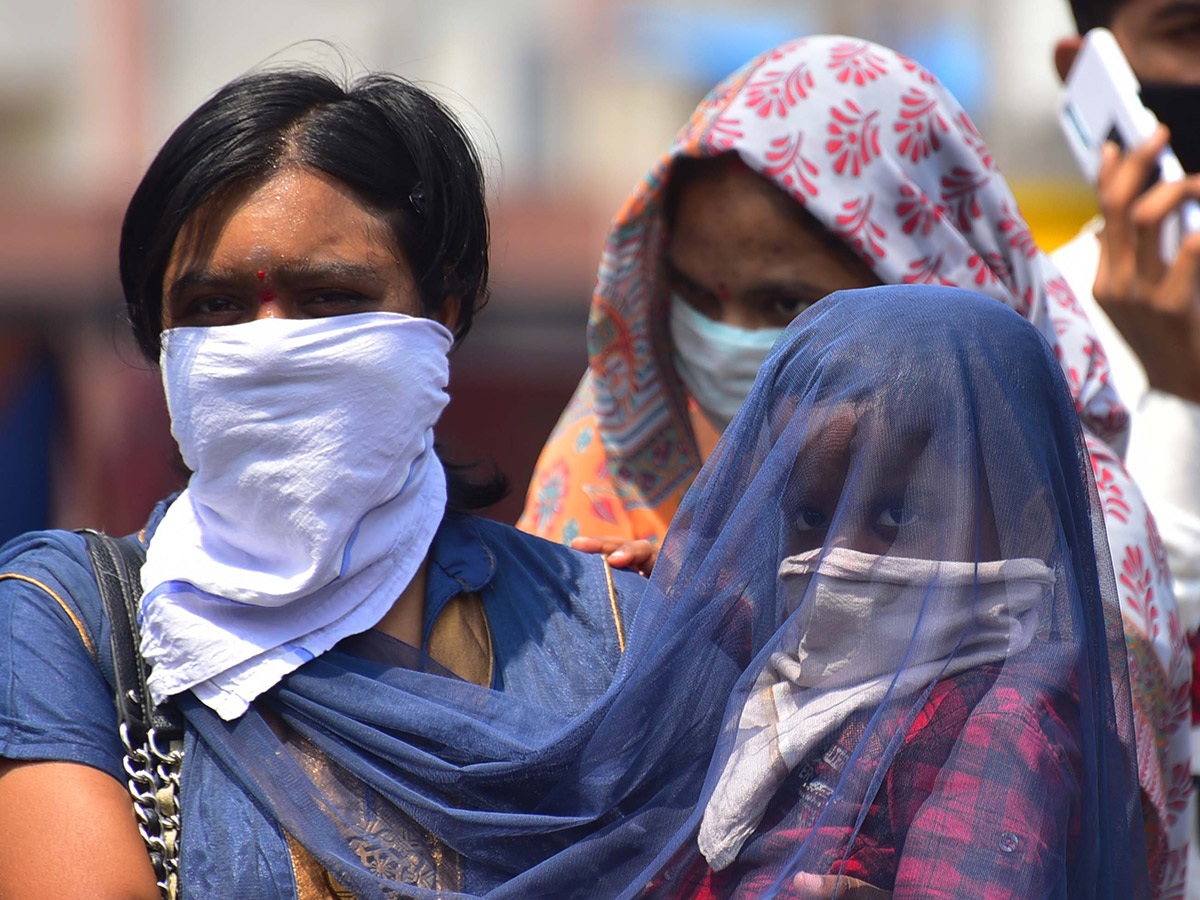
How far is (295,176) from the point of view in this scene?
1971 mm

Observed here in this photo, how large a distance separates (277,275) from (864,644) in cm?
87

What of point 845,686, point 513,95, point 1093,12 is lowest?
point 513,95

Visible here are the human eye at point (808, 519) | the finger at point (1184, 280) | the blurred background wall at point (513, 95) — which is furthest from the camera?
the blurred background wall at point (513, 95)

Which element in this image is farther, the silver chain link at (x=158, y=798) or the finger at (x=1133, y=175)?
the finger at (x=1133, y=175)

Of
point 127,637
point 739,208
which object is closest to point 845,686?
point 127,637

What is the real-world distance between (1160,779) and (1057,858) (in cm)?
67

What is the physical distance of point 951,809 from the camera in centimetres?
157

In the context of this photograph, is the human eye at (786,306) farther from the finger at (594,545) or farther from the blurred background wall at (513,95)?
the blurred background wall at (513,95)

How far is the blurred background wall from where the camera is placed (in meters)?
11.8

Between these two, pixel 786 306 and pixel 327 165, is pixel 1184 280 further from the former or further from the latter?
pixel 327 165

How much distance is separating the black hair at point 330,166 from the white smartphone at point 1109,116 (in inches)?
49.6

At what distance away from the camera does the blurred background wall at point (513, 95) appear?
38.5 feet

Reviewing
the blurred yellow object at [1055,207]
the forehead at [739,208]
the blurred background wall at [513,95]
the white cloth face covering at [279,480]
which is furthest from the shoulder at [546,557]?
the blurred yellow object at [1055,207]

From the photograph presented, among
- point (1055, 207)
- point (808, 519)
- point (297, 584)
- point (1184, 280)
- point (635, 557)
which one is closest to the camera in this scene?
point (808, 519)
